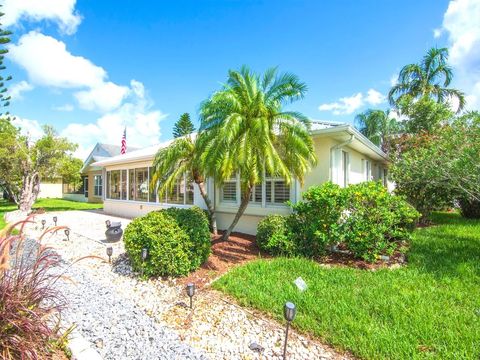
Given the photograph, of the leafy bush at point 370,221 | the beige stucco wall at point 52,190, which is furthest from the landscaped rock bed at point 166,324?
the beige stucco wall at point 52,190

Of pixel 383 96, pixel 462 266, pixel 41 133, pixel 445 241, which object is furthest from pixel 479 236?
pixel 41 133

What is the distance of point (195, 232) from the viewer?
6.39 m

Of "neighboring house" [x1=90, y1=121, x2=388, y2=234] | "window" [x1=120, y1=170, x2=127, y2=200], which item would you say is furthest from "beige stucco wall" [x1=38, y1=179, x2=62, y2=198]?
"neighboring house" [x1=90, y1=121, x2=388, y2=234]

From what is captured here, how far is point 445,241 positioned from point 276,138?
6.11 m

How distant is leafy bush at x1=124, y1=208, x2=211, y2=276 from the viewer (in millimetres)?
5805

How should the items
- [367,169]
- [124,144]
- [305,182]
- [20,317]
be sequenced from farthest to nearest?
[124,144] → [367,169] → [305,182] → [20,317]

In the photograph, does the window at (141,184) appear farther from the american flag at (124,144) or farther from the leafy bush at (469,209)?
the american flag at (124,144)

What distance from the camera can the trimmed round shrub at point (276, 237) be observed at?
23.7 feet

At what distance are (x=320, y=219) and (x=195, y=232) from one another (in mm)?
3314

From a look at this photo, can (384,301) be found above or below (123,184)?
below

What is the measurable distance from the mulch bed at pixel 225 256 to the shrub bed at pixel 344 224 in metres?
0.68

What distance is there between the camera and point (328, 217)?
275 inches

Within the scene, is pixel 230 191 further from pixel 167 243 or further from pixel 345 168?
pixel 167 243

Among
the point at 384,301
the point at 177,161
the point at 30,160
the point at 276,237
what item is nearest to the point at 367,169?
the point at 276,237
